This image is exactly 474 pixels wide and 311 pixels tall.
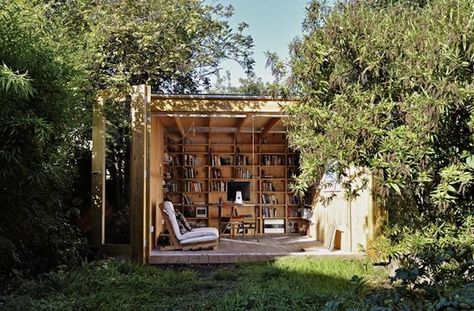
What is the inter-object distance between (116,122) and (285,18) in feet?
18.9

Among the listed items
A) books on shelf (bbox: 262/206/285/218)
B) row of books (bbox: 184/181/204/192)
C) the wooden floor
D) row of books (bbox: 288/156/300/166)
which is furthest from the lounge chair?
row of books (bbox: 288/156/300/166)

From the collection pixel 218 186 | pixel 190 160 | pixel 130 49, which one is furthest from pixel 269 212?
pixel 130 49

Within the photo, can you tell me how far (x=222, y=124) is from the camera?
9.91 metres

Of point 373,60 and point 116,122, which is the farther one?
point 116,122

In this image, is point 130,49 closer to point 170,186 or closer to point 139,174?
point 170,186


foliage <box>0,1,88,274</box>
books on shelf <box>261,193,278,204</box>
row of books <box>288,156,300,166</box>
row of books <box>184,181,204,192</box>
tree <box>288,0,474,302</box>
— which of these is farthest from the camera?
row of books <box>288,156,300,166</box>

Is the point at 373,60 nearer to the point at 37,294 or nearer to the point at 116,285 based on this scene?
the point at 116,285

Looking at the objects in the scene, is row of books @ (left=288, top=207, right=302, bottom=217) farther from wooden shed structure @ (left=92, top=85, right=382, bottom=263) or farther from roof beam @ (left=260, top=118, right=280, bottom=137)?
roof beam @ (left=260, top=118, right=280, bottom=137)

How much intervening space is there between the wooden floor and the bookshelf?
4.05 ft

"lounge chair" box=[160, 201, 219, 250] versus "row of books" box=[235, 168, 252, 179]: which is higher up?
"row of books" box=[235, 168, 252, 179]

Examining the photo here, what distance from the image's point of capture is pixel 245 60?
1213 centimetres

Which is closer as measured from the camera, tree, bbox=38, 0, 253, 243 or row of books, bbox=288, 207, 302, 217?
tree, bbox=38, 0, 253, 243

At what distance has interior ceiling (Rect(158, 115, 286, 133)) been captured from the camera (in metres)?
8.92

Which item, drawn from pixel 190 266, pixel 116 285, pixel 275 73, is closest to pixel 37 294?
pixel 116 285
